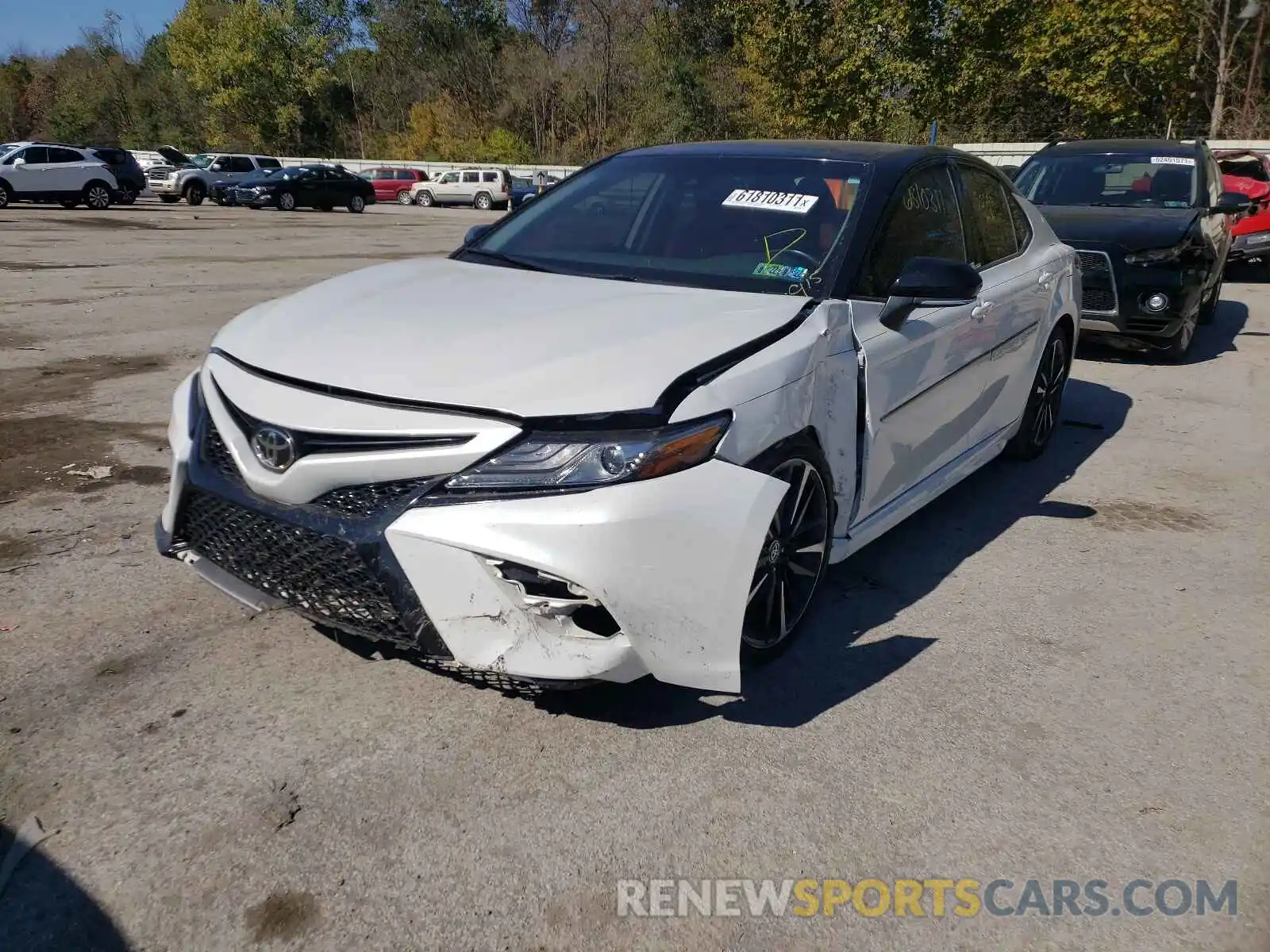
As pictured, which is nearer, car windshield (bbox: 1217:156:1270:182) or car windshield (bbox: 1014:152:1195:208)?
car windshield (bbox: 1014:152:1195:208)

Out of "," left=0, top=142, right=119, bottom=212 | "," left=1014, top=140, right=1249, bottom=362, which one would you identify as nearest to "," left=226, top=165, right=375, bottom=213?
"," left=0, top=142, right=119, bottom=212

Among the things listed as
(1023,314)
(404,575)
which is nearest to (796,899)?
(404,575)

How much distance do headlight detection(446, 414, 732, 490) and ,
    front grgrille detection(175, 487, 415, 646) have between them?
35cm

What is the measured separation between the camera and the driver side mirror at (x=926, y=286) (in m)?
3.32

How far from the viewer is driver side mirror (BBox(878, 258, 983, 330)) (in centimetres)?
332

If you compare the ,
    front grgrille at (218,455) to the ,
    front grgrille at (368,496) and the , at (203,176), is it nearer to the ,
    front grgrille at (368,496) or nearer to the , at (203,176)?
the ,
    front grgrille at (368,496)

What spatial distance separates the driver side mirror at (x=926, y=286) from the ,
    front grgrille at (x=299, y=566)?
6.17 ft

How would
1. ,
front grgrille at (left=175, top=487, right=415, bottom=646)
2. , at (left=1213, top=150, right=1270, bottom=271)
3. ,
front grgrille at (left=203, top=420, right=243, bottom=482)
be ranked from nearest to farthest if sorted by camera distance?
1. ,
    front grgrille at (left=175, top=487, right=415, bottom=646)
2. ,
    front grgrille at (left=203, top=420, right=243, bottom=482)
3. , at (left=1213, top=150, right=1270, bottom=271)

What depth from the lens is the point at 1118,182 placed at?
900 centimetres

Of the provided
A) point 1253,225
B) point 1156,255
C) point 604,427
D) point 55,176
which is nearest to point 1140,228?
point 1156,255

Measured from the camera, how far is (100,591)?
3.59 m

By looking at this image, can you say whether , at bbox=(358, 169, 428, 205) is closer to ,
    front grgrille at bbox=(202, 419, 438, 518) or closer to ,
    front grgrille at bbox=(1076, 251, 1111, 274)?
,
    front grgrille at bbox=(1076, 251, 1111, 274)

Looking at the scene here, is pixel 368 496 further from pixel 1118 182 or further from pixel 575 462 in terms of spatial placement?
pixel 1118 182

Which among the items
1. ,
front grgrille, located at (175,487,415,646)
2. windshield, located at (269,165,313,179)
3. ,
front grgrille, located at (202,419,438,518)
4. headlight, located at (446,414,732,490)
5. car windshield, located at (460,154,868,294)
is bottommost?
windshield, located at (269,165,313,179)
